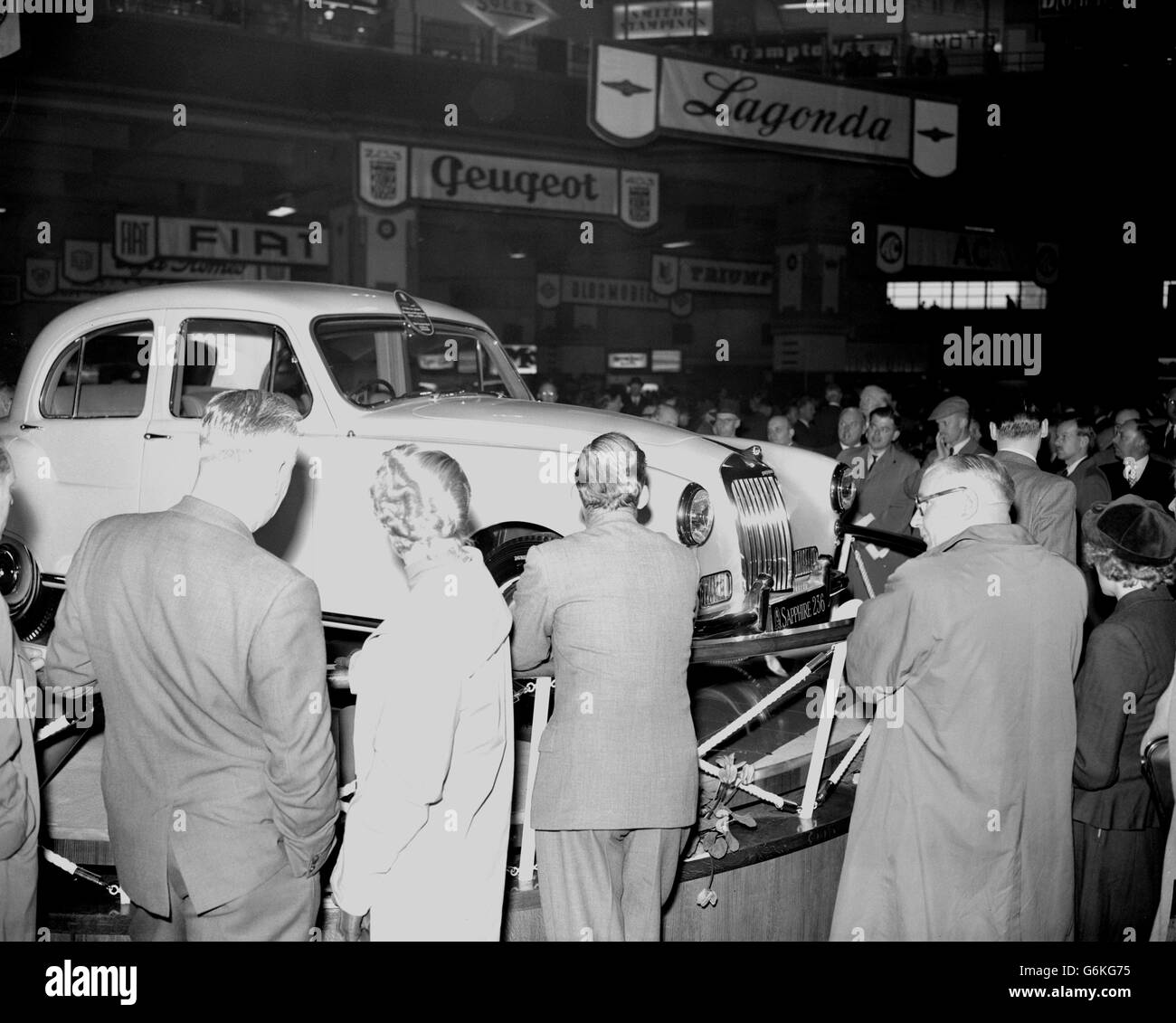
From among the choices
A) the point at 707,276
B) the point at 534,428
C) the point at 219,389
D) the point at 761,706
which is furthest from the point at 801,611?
the point at 707,276

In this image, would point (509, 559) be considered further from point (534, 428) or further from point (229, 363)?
point (229, 363)

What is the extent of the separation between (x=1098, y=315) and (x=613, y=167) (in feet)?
65.3

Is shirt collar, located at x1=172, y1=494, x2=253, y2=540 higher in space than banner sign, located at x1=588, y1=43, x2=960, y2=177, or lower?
lower

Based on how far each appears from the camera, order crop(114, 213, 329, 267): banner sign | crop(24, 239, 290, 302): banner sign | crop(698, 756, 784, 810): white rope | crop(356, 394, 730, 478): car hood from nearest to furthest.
A: crop(698, 756, 784, 810): white rope, crop(356, 394, 730, 478): car hood, crop(114, 213, 329, 267): banner sign, crop(24, 239, 290, 302): banner sign

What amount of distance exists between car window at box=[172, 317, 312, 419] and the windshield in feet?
0.74

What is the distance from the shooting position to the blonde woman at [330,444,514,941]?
249 centimetres

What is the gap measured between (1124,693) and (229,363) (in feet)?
15.9

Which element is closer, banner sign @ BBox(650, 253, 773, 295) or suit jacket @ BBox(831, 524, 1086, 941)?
suit jacket @ BBox(831, 524, 1086, 941)

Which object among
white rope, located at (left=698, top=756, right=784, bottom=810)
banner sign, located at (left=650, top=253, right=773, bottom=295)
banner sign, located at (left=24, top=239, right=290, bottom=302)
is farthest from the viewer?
banner sign, located at (left=650, top=253, right=773, bottom=295)

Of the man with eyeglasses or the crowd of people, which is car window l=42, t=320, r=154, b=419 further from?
the man with eyeglasses

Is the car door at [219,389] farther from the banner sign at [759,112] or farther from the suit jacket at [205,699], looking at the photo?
the banner sign at [759,112]

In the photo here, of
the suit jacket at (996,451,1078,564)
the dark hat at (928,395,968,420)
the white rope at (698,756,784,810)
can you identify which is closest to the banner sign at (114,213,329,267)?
the dark hat at (928,395,968,420)

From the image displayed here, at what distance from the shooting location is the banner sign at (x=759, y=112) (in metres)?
11.5

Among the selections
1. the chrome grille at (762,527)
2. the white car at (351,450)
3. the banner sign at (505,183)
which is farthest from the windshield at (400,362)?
the banner sign at (505,183)
